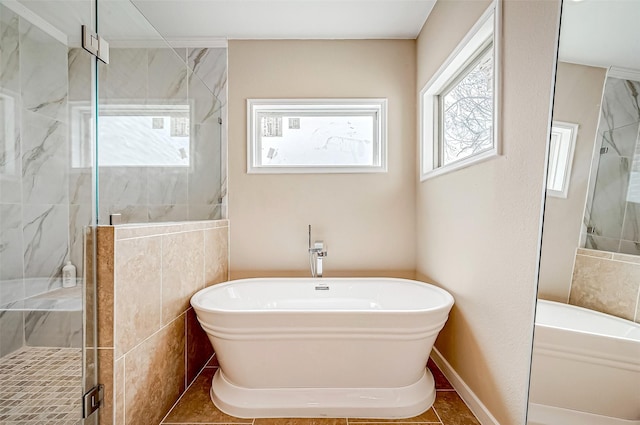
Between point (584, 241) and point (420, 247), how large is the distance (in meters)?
1.56

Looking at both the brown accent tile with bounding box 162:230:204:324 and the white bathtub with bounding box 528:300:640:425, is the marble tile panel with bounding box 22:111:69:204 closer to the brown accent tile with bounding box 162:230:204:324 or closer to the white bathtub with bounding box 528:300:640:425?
the brown accent tile with bounding box 162:230:204:324

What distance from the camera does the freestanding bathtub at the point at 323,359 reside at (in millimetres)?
1521

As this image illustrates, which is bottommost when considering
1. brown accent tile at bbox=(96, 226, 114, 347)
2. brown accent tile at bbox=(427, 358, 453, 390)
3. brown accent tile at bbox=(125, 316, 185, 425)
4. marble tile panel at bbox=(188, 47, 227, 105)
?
brown accent tile at bbox=(427, 358, 453, 390)

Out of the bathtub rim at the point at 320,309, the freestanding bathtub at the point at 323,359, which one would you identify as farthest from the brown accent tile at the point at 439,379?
the bathtub rim at the point at 320,309

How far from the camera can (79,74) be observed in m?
1.29

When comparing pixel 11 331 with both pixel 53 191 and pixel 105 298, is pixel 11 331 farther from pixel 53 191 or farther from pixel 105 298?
pixel 53 191

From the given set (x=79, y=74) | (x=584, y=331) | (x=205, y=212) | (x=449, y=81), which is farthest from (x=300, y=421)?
(x=449, y=81)

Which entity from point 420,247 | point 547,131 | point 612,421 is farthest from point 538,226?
point 420,247

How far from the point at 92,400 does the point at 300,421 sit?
3.09 feet

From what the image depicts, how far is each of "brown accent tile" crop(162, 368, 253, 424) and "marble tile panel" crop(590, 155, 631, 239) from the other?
171 cm

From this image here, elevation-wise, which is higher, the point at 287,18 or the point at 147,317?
the point at 287,18

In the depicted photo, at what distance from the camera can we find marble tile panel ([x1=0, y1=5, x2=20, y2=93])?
111 cm

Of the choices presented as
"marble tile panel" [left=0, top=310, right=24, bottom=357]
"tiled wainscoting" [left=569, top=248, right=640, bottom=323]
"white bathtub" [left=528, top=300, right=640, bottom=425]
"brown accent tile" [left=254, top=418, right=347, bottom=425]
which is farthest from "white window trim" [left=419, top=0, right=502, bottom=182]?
"marble tile panel" [left=0, top=310, right=24, bottom=357]

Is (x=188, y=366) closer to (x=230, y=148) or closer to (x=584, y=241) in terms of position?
(x=230, y=148)
